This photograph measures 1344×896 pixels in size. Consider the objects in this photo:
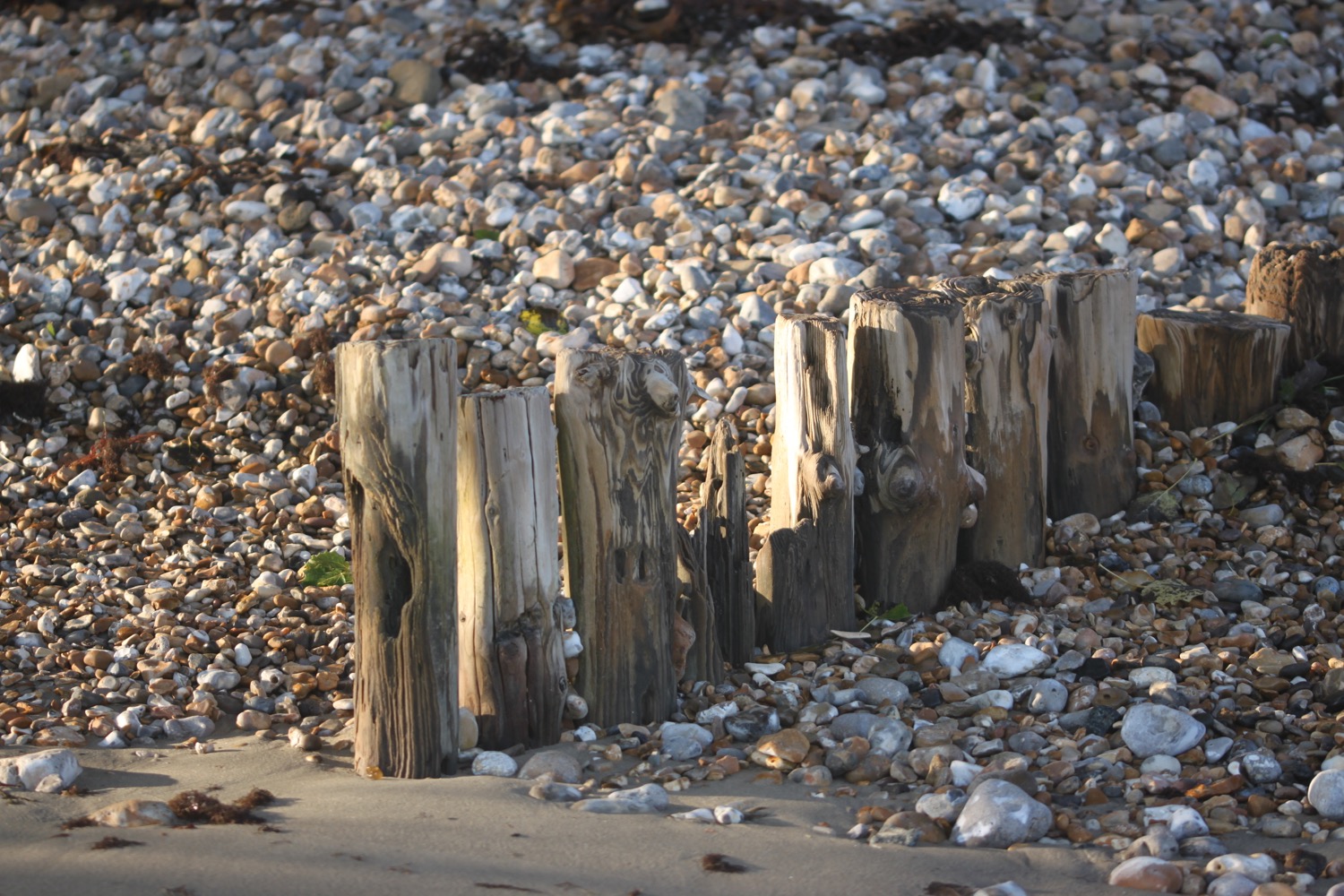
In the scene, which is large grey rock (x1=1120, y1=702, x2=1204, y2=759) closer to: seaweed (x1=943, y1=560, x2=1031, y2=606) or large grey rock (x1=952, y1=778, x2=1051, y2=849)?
large grey rock (x1=952, y1=778, x2=1051, y2=849)

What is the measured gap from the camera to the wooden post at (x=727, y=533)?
4277mm

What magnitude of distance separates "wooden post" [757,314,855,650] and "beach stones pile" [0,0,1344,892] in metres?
0.19

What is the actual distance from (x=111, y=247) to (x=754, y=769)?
4.93 meters

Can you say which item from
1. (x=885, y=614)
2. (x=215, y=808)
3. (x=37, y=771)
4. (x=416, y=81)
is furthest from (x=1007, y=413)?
(x=416, y=81)

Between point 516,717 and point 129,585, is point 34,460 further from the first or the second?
point 516,717

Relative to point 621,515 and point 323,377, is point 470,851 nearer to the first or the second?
point 621,515

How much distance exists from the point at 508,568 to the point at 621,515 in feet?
1.19

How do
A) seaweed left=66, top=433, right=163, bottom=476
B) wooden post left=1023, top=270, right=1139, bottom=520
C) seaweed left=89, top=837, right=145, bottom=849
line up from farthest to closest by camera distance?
seaweed left=66, top=433, right=163, bottom=476 < wooden post left=1023, top=270, right=1139, bottom=520 < seaweed left=89, top=837, right=145, bottom=849

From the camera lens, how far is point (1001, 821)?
3301 mm

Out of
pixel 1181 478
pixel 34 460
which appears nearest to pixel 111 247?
pixel 34 460

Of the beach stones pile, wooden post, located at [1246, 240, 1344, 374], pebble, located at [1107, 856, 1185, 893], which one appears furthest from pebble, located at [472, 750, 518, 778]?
wooden post, located at [1246, 240, 1344, 374]

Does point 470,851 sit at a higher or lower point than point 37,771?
lower

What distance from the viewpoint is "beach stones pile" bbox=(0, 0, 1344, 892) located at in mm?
3906

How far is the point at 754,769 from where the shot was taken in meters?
3.77
